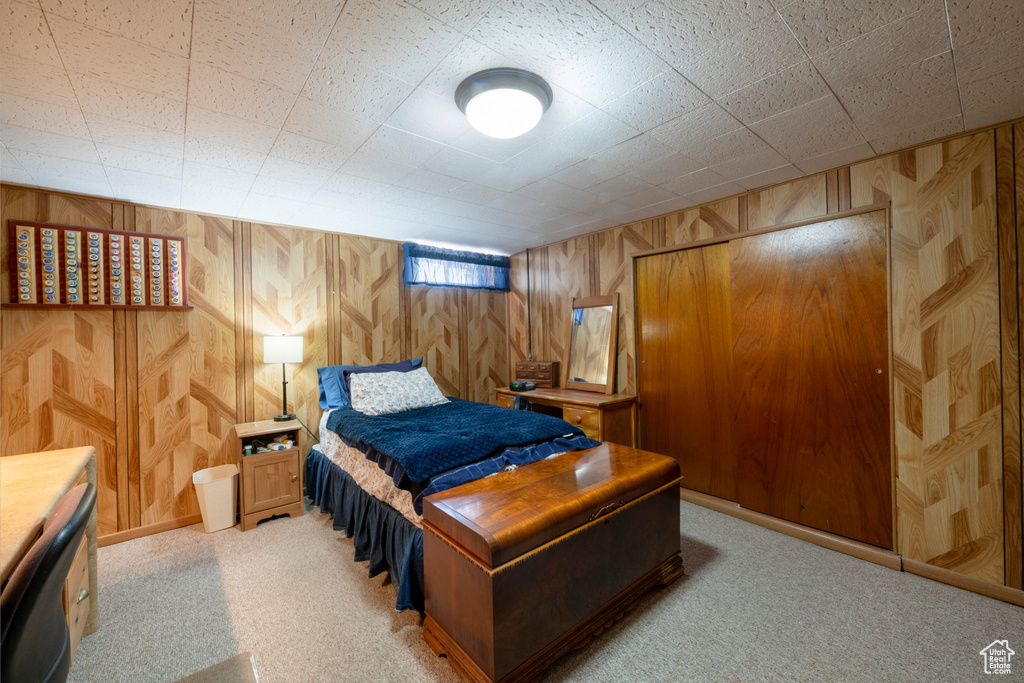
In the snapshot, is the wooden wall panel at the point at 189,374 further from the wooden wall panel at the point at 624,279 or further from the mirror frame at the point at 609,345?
the wooden wall panel at the point at 624,279

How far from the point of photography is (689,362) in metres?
3.28

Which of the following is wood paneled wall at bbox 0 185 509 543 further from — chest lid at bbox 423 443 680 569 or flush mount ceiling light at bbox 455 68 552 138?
flush mount ceiling light at bbox 455 68 552 138

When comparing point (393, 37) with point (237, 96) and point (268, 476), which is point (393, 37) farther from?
point (268, 476)

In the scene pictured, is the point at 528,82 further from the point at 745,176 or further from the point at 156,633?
the point at 156,633

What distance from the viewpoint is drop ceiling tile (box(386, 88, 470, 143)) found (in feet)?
5.59

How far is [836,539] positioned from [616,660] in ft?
5.93

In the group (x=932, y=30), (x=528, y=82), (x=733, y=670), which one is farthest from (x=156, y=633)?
(x=932, y=30)

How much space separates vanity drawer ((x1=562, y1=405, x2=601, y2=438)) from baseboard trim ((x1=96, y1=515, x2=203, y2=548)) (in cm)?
298

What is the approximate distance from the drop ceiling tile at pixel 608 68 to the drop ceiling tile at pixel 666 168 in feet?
2.57

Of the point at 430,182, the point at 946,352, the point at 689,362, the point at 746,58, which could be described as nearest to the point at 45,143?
the point at 430,182

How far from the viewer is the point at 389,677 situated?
1593mm

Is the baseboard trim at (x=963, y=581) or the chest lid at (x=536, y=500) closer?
the chest lid at (x=536, y=500)

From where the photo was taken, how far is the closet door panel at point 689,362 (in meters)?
3.10
